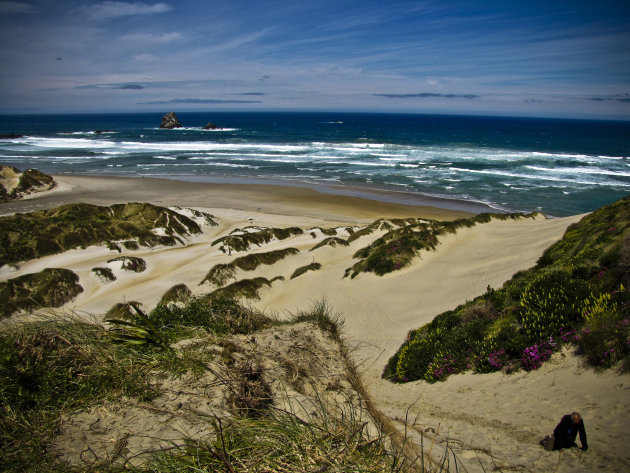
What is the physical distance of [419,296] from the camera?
12078mm

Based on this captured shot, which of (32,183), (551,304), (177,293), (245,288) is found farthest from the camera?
(32,183)

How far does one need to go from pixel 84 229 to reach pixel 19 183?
23.6m

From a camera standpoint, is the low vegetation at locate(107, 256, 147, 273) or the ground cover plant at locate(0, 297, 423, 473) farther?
the low vegetation at locate(107, 256, 147, 273)

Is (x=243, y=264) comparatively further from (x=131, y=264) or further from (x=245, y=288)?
(x=131, y=264)

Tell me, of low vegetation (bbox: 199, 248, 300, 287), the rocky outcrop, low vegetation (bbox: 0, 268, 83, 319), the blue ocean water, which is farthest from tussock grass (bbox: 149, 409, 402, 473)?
A: the rocky outcrop

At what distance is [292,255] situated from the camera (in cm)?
1789

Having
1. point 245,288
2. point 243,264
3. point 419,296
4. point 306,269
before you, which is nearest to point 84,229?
point 243,264

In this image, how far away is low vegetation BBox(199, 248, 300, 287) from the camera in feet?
50.7

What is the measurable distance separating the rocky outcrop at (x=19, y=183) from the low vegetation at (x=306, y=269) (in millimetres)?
34317

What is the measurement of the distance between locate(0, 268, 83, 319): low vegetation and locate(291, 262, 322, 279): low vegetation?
8.93 m

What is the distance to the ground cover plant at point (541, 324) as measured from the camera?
5.25m

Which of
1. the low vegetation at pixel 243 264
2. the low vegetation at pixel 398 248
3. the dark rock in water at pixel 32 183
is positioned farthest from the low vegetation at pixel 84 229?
the dark rock in water at pixel 32 183

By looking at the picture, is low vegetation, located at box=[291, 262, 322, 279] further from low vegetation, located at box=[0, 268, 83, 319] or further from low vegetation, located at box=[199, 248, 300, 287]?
low vegetation, located at box=[0, 268, 83, 319]

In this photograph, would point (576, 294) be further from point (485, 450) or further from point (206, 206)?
point (206, 206)
